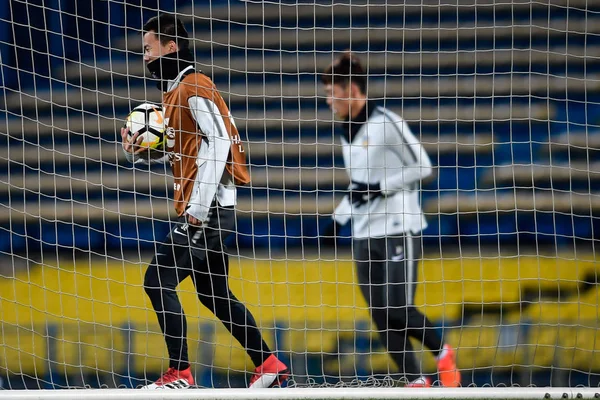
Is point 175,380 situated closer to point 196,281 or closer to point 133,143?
point 196,281

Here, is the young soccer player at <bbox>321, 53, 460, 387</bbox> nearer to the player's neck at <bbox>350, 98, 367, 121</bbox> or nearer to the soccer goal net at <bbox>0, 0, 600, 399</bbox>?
the player's neck at <bbox>350, 98, 367, 121</bbox>

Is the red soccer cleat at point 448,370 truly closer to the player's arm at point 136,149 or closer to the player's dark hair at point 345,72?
the player's dark hair at point 345,72

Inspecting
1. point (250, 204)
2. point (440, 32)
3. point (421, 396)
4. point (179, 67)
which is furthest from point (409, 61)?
point (421, 396)

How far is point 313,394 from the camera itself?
3.91m

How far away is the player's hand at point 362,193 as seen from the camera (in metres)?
4.68

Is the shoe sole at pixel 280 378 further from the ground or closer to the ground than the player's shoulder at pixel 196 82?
closer to the ground

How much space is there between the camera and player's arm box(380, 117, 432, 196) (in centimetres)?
461

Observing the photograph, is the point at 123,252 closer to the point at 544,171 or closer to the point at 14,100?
the point at 14,100

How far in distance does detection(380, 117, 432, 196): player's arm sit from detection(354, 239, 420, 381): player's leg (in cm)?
29

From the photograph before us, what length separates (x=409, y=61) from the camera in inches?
216

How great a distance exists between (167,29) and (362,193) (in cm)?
128

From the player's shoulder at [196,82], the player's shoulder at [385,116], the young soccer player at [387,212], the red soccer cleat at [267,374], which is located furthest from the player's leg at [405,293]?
the player's shoulder at [196,82]

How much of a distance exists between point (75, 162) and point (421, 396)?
2.72 m

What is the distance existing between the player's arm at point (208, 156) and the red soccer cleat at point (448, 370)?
1.47m
